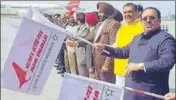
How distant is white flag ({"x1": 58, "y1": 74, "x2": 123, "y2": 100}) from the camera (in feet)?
16.2

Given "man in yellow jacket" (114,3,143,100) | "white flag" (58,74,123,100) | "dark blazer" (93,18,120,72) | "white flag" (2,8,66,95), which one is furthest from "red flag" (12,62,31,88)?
"dark blazer" (93,18,120,72)

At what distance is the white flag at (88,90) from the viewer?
195 inches

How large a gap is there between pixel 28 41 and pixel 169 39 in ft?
4.42

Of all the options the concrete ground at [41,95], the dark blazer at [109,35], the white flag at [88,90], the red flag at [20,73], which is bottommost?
the concrete ground at [41,95]

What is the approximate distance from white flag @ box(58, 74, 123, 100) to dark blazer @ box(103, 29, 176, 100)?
0.77ft

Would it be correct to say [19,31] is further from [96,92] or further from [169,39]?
[169,39]

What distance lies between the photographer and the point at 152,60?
194 inches

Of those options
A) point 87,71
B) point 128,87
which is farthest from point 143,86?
point 87,71

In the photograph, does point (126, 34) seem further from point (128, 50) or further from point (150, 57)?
point (150, 57)

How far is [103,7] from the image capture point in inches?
293

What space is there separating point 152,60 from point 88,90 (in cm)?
67

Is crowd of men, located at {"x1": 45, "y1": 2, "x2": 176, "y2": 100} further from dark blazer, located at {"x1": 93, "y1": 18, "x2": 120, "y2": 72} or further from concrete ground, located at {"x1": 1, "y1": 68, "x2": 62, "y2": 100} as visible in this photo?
concrete ground, located at {"x1": 1, "y1": 68, "x2": 62, "y2": 100}

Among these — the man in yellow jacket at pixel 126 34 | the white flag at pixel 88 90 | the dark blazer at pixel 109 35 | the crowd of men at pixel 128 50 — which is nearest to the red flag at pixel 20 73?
the white flag at pixel 88 90

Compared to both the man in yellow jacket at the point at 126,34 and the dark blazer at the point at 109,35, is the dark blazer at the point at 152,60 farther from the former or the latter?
the dark blazer at the point at 109,35
